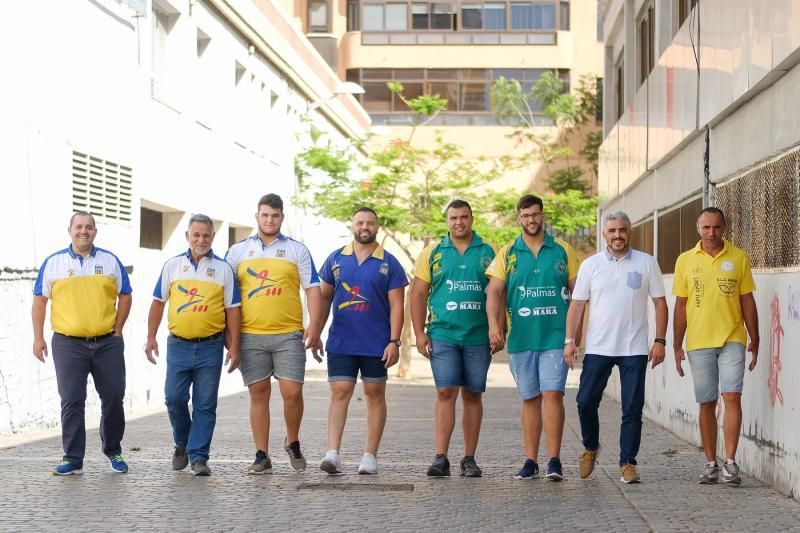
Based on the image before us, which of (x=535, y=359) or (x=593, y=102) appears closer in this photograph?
(x=535, y=359)

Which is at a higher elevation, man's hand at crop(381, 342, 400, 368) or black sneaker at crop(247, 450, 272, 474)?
man's hand at crop(381, 342, 400, 368)

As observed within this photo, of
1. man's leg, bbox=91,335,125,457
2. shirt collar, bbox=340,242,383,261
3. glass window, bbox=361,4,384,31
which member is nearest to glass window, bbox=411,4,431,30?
glass window, bbox=361,4,384,31

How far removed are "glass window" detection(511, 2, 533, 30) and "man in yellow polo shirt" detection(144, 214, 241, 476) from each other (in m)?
42.9

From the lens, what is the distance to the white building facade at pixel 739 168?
392 inches

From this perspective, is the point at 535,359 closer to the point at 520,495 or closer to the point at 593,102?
the point at 520,495

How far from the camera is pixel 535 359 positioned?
34.6 ft

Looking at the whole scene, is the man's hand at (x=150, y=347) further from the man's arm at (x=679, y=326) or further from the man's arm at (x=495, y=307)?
the man's arm at (x=679, y=326)

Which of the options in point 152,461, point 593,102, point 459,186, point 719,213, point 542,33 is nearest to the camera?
point 719,213

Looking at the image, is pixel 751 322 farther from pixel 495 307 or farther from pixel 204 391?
pixel 204 391

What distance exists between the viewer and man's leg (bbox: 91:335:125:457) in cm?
1084

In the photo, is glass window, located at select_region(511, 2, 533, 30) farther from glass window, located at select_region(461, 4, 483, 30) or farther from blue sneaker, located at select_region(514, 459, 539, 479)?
blue sneaker, located at select_region(514, 459, 539, 479)

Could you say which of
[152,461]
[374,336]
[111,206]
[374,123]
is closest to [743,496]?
[374,336]

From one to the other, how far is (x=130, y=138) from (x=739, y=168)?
10026 mm

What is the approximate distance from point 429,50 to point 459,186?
2120cm
